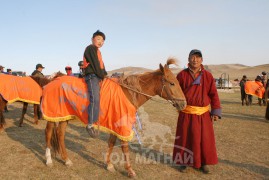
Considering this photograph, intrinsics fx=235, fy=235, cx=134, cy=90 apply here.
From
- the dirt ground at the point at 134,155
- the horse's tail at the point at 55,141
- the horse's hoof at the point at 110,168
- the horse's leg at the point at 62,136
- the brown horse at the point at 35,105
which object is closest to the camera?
the dirt ground at the point at 134,155

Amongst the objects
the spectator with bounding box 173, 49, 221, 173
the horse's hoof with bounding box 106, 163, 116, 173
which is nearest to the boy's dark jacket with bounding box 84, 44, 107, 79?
the spectator with bounding box 173, 49, 221, 173

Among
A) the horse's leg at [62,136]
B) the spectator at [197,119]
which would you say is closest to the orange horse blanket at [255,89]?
the spectator at [197,119]

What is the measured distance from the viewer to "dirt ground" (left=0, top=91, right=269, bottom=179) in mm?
4551

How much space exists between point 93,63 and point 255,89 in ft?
46.8

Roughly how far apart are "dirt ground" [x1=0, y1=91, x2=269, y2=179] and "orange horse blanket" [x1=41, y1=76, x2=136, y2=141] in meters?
0.69

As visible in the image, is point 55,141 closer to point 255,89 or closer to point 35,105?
point 35,105

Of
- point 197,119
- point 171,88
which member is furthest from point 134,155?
point 171,88

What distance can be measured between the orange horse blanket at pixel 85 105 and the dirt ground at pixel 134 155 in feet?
2.26

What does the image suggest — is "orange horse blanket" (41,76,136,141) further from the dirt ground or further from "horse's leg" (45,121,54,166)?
the dirt ground

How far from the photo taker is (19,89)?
7863 mm

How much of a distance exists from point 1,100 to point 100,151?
3.87 metres

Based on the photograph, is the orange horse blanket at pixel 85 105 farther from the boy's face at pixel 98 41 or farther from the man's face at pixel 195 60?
the man's face at pixel 195 60

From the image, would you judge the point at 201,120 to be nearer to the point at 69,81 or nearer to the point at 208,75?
the point at 208,75

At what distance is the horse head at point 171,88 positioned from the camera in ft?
14.2
